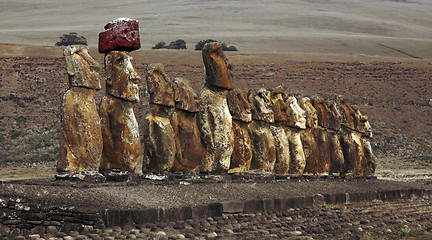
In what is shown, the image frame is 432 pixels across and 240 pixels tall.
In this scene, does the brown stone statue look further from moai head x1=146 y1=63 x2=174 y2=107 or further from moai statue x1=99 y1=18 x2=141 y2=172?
moai head x1=146 y1=63 x2=174 y2=107

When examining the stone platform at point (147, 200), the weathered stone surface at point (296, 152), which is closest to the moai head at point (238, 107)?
the stone platform at point (147, 200)

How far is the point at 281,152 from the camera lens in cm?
1914

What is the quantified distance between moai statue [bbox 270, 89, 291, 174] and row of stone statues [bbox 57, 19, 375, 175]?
27 mm

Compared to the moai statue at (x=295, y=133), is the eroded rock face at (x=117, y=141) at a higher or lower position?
higher

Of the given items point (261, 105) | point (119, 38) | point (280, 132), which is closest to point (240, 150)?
point (261, 105)

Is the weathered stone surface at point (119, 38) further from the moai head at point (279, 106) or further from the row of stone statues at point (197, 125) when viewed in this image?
the moai head at point (279, 106)

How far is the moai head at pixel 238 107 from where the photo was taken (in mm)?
17719

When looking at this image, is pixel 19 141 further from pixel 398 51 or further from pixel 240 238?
pixel 398 51

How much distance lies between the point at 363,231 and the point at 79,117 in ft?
22.2

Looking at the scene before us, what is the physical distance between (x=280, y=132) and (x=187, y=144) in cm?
434

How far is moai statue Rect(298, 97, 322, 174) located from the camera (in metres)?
20.3

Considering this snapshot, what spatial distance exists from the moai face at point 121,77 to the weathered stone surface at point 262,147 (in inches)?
182

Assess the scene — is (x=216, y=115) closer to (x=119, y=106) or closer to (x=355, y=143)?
(x=119, y=106)

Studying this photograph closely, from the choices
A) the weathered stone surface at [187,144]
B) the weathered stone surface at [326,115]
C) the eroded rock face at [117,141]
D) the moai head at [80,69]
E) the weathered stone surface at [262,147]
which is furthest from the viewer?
the weathered stone surface at [326,115]
